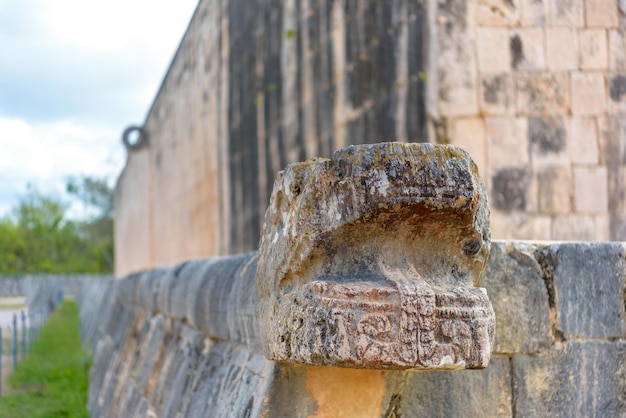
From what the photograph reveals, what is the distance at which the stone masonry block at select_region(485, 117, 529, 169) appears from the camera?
20.9 feet

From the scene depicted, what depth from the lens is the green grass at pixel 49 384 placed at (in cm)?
702

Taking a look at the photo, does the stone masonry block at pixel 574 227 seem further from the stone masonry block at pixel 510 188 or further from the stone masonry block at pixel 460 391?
the stone masonry block at pixel 460 391

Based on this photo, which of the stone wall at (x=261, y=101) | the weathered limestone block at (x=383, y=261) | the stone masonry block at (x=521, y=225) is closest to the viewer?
the weathered limestone block at (x=383, y=261)

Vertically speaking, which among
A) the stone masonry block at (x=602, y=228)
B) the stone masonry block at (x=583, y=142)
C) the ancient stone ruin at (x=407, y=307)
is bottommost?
the ancient stone ruin at (x=407, y=307)

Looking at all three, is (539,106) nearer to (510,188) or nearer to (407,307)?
(510,188)

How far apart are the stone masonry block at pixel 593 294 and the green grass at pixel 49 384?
15.0ft

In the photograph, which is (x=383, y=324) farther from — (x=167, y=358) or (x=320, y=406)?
(x=167, y=358)

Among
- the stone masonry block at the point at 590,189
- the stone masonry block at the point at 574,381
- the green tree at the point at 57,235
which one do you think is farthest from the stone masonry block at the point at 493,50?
the green tree at the point at 57,235

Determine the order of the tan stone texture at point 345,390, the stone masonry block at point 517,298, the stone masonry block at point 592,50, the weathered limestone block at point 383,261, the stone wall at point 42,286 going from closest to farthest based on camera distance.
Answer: the weathered limestone block at point 383,261
the tan stone texture at point 345,390
the stone masonry block at point 517,298
the stone masonry block at point 592,50
the stone wall at point 42,286

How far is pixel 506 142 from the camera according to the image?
6.40 meters

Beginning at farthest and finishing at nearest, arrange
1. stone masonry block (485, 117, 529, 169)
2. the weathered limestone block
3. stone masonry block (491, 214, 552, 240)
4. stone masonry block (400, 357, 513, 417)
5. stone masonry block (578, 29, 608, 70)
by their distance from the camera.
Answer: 1. stone masonry block (578, 29, 608, 70)
2. stone masonry block (485, 117, 529, 169)
3. stone masonry block (491, 214, 552, 240)
4. stone masonry block (400, 357, 513, 417)
5. the weathered limestone block

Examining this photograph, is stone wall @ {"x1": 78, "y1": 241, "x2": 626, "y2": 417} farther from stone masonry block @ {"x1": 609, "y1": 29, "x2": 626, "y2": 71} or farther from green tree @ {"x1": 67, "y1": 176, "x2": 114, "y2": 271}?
green tree @ {"x1": 67, "y1": 176, "x2": 114, "y2": 271}

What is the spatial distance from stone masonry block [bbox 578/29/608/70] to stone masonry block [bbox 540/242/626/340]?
3974 mm

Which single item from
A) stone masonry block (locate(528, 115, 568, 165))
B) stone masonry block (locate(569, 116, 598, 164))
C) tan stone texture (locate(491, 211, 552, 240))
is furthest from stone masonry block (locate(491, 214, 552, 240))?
stone masonry block (locate(569, 116, 598, 164))
